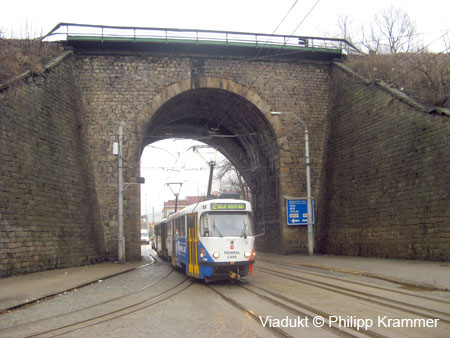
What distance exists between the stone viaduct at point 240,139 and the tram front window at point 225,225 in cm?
686

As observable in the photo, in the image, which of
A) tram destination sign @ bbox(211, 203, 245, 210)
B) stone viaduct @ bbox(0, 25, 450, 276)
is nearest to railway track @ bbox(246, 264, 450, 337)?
tram destination sign @ bbox(211, 203, 245, 210)

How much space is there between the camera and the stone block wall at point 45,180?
15.1 metres

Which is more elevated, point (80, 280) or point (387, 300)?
point (387, 300)

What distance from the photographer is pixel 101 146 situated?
23.4m

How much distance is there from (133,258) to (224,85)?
10.7m

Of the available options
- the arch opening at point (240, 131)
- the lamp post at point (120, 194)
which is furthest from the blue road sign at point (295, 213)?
the lamp post at point (120, 194)

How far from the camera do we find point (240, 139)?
1229 inches

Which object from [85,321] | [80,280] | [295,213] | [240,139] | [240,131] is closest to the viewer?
[85,321]

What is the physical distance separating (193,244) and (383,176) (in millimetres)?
10071

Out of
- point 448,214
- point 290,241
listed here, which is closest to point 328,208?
point 290,241

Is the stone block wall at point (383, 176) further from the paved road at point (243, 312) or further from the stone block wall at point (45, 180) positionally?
the stone block wall at point (45, 180)

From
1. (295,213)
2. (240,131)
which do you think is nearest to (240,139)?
(240,131)

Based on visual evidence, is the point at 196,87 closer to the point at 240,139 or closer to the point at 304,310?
the point at 240,139

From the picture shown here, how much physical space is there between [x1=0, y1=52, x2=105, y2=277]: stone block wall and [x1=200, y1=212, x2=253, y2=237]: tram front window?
22.4 feet
